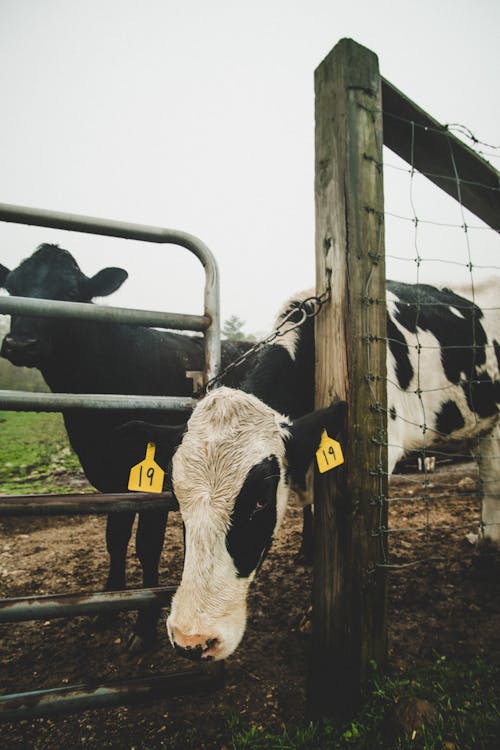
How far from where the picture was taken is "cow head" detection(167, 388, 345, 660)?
1662mm

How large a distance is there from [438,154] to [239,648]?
3102mm

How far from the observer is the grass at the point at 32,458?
676 cm

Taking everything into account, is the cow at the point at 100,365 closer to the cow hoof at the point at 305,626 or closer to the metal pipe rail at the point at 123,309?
the cow hoof at the point at 305,626

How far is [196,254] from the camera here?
2.08 m

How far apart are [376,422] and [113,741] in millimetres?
1793

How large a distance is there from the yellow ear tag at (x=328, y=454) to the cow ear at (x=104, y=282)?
7.13ft

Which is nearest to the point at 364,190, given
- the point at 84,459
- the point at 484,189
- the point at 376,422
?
the point at 376,422

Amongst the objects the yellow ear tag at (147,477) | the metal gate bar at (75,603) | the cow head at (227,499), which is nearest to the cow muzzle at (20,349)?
the yellow ear tag at (147,477)

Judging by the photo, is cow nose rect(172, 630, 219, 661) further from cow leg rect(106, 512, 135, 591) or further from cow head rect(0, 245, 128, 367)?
cow head rect(0, 245, 128, 367)

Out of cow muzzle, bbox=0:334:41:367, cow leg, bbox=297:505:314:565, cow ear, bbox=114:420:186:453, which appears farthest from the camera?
cow leg, bbox=297:505:314:565

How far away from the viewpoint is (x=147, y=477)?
2.08m

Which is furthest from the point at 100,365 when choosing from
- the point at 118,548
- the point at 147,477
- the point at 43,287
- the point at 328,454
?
the point at 328,454

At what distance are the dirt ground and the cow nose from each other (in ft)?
1.94

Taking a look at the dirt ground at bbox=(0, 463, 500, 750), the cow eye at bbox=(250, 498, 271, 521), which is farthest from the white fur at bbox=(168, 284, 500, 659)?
the dirt ground at bbox=(0, 463, 500, 750)
